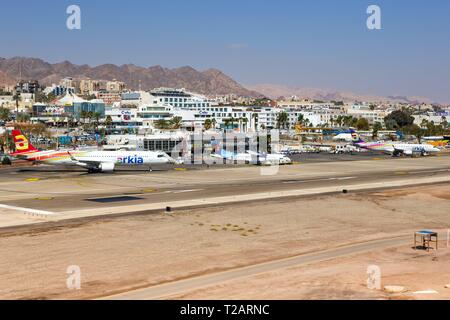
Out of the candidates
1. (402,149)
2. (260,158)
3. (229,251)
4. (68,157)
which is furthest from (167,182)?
(402,149)

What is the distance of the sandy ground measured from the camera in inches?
1299

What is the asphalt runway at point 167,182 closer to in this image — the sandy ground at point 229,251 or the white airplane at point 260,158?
the white airplane at point 260,158

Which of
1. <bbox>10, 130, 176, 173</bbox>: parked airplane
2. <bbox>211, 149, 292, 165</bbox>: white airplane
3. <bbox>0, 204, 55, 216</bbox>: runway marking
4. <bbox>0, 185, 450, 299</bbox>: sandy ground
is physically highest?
<bbox>10, 130, 176, 173</bbox>: parked airplane

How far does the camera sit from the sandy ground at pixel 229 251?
33000 mm

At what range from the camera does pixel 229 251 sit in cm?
4303

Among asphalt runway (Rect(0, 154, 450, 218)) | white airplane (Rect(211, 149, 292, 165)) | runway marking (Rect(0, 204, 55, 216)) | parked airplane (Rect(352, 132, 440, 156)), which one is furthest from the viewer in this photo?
parked airplane (Rect(352, 132, 440, 156))

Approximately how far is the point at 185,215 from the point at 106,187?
86.6ft

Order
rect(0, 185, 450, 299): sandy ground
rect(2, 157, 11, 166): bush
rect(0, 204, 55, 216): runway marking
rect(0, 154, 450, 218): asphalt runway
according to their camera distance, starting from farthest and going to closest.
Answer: rect(2, 157, 11, 166): bush → rect(0, 154, 450, 218): asphalt runway → rect(0, 204, 55, 216): runway marking → rect(0, 185, 450, 299): sandy ground

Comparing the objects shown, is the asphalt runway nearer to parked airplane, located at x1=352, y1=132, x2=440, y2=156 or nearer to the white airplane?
the white airplane

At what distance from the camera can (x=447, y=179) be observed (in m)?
95.8

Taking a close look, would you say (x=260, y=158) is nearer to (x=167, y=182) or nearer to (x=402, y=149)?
(x=167, y=182)

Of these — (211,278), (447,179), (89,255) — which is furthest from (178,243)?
(447,179)

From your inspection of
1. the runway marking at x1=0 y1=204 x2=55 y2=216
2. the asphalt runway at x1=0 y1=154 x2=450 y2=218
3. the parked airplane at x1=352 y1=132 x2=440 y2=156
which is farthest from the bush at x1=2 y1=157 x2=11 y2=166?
the parked airplane at x1=352 y1=132 x2=440 y2=156
